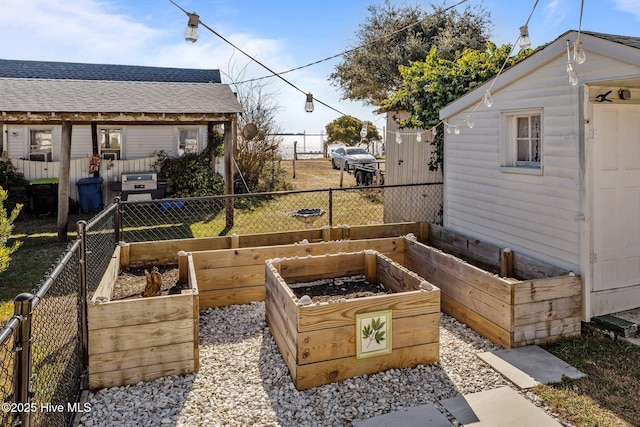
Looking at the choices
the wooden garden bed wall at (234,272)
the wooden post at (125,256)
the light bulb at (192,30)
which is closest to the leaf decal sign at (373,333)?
the wooden garden bed wall at (234,272)

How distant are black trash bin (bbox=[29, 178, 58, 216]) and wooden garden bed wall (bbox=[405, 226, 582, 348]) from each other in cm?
1053

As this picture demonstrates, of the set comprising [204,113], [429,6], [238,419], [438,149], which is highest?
[429,6]

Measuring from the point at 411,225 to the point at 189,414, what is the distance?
4.36 meters

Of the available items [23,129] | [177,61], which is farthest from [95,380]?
[177,61]

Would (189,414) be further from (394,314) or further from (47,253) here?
(47,253)

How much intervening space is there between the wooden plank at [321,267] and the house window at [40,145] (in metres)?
11.8

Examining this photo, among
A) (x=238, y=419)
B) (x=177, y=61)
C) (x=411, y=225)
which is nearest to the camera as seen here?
(x=238, y=419)

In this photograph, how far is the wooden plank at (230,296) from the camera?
A: 477cm

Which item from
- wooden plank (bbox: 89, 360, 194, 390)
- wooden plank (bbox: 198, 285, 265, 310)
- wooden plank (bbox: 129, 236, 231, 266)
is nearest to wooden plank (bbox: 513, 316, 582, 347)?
wooden plank (bbox: 198, 285, 265, 310)

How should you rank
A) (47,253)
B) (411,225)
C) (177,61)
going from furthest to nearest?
(177,61)
(47,253)
(411,225)

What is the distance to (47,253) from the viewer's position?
24.2ft

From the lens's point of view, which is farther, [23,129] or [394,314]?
[23,129]

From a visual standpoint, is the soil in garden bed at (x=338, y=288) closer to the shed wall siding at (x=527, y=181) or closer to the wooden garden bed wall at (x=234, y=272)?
the wooden garden bed wall at (x=234, y=272)

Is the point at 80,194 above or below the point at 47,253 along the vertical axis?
above
